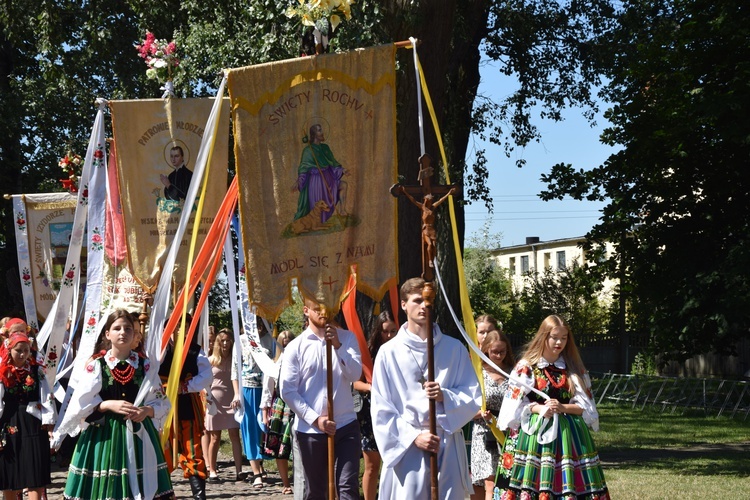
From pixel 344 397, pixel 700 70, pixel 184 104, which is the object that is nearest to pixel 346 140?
pixel 344 397

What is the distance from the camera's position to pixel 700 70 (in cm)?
2100

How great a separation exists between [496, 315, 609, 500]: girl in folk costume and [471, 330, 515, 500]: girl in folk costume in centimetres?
54

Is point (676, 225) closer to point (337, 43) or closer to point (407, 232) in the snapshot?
point (407, 232)

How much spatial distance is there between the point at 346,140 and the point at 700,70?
15.1m

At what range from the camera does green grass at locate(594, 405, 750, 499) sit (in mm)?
11391

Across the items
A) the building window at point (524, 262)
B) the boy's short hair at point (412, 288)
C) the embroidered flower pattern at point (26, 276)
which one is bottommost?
the boy's short hair at point (412, 288)

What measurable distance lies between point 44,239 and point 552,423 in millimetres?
9361

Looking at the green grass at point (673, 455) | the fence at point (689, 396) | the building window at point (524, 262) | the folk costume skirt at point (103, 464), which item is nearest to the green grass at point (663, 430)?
the green grass at point (673, 455)

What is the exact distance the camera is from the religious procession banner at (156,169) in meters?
10.2

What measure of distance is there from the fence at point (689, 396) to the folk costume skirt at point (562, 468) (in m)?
14.0

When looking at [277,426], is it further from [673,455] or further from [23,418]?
[673,455]

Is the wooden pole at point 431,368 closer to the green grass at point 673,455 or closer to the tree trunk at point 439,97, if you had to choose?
the green grass at point 673,455

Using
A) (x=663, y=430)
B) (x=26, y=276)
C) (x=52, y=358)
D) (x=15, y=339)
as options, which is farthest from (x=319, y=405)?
(x=663, y=430)

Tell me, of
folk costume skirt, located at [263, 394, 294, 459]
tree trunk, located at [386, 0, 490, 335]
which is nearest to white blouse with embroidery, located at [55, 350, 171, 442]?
folk costume skirt, located at [263, 394, 294, 459]
